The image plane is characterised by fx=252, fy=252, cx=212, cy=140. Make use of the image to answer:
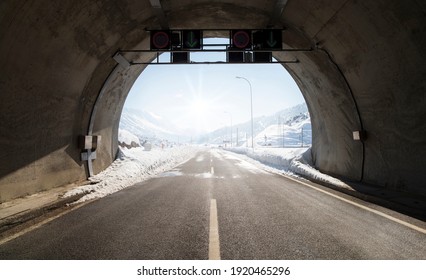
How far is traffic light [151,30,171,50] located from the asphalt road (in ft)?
19.0

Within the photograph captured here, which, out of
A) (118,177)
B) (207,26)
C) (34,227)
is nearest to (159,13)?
(207,26)

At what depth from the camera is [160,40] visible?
948 cm

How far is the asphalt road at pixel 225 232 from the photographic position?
11.0 ft

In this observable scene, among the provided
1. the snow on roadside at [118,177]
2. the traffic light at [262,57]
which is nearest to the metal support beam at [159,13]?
the traffic light at [262,57]

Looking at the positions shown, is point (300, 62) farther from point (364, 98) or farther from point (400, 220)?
point (400, 220)

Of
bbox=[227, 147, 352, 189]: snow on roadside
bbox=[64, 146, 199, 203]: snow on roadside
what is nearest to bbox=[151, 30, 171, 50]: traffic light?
bbox=[64, 146, 199, 203]: snow on roadside

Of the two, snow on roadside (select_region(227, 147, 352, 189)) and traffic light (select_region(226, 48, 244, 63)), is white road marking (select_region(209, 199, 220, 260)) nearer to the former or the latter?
snow on roadside (select_region(227, 147, 352, 189))

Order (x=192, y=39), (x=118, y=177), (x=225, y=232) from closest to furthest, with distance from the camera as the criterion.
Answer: (x=225, y=232)
(x=192, y=39)
(x=118, y=177)

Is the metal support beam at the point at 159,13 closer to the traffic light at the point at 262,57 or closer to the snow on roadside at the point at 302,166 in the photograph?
the traffic light at the point at 262,57

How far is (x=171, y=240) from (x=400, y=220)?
4415mm

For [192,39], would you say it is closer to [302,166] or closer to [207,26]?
[207,26]

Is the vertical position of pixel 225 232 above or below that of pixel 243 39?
below

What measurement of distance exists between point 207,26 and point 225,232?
966cm
